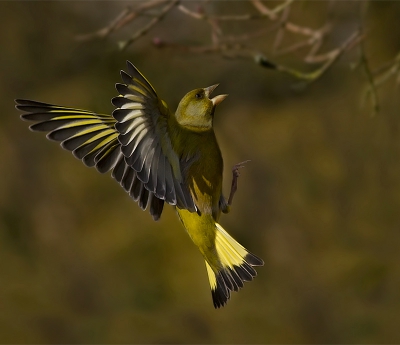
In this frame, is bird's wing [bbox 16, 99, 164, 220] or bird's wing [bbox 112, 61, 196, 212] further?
bird's wing [bbox 16, 99, 164, 220]

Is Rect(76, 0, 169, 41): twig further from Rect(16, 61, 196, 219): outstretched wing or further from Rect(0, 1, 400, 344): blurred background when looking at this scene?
Rect(0, 1, 400, 344): blurred background

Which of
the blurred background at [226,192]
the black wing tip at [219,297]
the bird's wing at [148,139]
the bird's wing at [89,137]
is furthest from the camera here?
the blurred background at [226,192]

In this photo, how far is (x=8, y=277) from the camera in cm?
808

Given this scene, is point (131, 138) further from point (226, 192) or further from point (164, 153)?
point (226, 192)

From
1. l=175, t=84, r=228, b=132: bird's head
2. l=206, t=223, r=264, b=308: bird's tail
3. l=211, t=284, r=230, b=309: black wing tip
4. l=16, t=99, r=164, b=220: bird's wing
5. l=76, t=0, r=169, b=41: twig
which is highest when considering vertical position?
l=76, t=0, r=169, b=41: twig

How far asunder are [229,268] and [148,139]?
73cm

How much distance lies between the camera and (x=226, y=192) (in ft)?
22.6

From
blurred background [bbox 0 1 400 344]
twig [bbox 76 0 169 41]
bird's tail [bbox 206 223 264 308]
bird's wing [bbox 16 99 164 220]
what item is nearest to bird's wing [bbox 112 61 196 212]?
bird's wing [bbox 16 99 164 220]

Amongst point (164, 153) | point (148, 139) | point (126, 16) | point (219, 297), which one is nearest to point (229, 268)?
point (219, 297)

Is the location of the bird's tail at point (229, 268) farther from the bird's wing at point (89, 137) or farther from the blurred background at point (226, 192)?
the blurred background at point (226, 192)

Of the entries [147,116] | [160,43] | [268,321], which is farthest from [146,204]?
[268,321]

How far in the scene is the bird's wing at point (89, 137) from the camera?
2496 millimetres

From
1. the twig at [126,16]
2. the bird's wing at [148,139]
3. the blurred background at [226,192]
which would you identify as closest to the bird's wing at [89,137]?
the bird's wing at [148,139]

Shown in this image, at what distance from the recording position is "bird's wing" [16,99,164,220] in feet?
8.19
